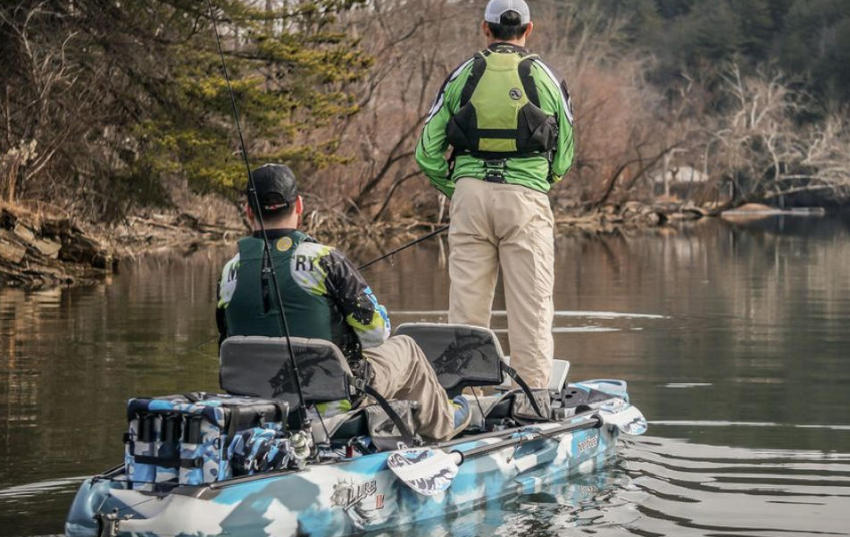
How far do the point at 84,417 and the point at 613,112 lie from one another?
4839cm

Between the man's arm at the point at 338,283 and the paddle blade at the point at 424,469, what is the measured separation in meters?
0.58

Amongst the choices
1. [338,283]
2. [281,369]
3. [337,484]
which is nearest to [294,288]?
[338,283]

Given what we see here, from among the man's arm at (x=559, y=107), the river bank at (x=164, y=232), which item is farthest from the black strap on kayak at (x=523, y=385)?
the river bank at (x=164, y=232)

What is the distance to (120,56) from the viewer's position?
2903 cm

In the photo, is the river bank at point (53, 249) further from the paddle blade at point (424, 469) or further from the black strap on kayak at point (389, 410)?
the paddle blade at point (424, 469)

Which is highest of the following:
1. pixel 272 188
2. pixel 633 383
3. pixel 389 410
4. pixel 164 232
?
pixel 272 188

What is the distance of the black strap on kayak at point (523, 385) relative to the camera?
771cm

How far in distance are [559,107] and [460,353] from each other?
1.42 m

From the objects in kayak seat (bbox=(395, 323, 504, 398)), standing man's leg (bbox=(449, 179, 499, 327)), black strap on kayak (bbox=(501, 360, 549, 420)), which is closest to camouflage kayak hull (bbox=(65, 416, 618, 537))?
black strap on kayak (bbox=(501, 360, 549, 420))

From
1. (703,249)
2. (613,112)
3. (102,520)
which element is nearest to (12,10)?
(703,249)

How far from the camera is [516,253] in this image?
8.40 meters

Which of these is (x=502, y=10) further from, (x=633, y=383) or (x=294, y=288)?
(x=633, y=383)

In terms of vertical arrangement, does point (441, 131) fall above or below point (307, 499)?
above

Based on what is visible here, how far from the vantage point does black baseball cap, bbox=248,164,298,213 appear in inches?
260
